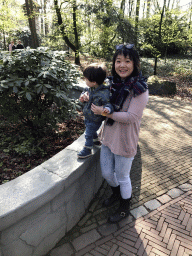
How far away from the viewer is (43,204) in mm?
1763

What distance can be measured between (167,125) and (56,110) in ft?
10.9

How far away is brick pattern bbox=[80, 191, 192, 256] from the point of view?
6.93 ft

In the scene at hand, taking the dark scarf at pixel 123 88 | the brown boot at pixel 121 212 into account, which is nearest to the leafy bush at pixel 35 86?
the dark scarf at pixel 123 88

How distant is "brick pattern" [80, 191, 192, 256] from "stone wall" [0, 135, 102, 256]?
16.3 inches

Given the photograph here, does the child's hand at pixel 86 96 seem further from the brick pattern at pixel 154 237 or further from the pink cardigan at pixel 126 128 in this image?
the brick pattern at pixel 154 237

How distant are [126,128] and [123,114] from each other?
0.65ft

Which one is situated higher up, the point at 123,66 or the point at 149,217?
the point at 123,66

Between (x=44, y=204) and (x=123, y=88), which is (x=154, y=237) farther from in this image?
(x=123, y=88)

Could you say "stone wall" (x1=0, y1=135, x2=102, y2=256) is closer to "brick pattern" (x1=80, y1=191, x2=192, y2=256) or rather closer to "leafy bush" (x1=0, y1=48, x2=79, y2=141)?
"brick pattern" (x1=80, y1=191, x2=192, y2=256)

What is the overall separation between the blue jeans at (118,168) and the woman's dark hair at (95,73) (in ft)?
2.46

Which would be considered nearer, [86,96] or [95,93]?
[95,93]

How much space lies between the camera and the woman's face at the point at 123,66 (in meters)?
1.91

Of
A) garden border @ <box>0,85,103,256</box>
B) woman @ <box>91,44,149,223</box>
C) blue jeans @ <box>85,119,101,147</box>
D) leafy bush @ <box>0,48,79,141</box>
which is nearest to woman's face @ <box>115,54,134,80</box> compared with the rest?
woman @ <box>91,44,149,223</box>

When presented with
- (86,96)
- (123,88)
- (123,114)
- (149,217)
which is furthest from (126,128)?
(149,217)
